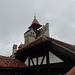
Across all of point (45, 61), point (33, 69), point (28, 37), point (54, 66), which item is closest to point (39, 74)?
point (33, 69)

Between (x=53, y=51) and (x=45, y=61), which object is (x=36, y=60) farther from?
(x=53, y=51)

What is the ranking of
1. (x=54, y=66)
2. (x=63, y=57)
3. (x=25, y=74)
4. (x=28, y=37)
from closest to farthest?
(x=63, y=57), (x=54, y=66), (x=25, y=74), (x=28, y=37)

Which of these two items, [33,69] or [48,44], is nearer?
[48,44]

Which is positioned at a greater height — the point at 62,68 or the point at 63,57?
the point at 63,57

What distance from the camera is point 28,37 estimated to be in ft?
35.6

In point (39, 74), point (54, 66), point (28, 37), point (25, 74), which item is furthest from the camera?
point (28, 37)

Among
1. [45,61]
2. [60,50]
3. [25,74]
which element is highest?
[60,50]

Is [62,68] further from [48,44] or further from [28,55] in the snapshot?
[28,55]

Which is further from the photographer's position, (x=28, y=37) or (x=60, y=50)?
(x=28, y=37)

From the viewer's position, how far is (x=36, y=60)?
20.7 feet

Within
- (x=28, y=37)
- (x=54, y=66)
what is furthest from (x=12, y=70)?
→ (x=28, y=37)

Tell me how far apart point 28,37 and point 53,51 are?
19.6ft

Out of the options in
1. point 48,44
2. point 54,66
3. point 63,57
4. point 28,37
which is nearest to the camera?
point 63,57

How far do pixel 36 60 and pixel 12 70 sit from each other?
5.68 feet
